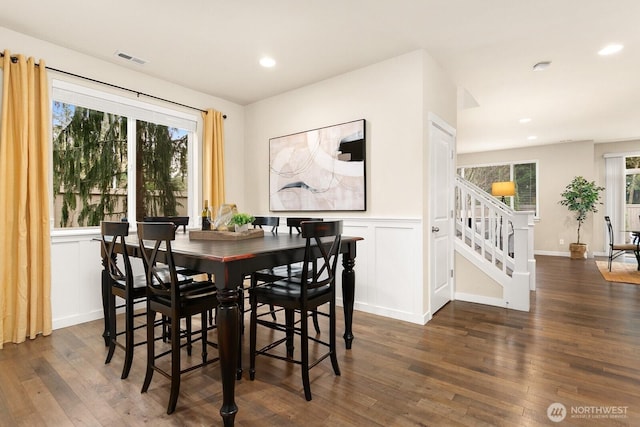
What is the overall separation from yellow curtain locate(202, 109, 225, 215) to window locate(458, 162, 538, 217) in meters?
7.14

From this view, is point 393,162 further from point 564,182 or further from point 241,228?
point 564,182

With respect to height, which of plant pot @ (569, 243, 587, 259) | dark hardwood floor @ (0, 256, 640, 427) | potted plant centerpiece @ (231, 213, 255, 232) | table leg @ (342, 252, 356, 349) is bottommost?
dark hardwood floor @ (0, 256, 640, 427)

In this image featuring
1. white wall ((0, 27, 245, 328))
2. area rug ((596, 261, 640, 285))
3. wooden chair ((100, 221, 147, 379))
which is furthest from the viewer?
area rug ((596, 261, 640, 285))

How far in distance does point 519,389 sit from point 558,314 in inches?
74.6

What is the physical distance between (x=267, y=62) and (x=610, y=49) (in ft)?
10.9

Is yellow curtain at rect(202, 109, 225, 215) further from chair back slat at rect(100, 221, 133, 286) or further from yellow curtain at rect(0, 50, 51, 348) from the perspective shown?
chair back slat at rect(100, 221, 133, 286)

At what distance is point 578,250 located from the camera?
7.09 meters

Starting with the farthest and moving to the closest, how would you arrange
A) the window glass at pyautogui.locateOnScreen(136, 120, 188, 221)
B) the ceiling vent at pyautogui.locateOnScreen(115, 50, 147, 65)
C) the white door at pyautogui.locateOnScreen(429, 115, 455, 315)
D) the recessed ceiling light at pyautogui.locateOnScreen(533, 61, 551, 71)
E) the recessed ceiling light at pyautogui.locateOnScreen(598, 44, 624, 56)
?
the window glass at pyautogui.locateOnScreen(136, 120, 188, 221) < the recessed ceiling light at pyautogui.locateOnScreen(533, 61, 551, 71) < the white door at pyautogui.locateOnScreen(429, 115, 455, 315) < the ceiling vent at pyautogui.locateOnScreen(115, 50, 147, 65) < the recessed ceiling light at pyautogui.locateOnScreen(598, 44, 624, 56)

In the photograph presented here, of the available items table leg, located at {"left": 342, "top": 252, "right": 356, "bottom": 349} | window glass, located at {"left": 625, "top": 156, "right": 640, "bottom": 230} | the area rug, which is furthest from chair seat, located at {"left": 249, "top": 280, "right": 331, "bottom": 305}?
window glass, located at {"left": 625, "top": 156, "right": 640, "bottom": 230}

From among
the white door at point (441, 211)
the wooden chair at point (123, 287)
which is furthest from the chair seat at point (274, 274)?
the white door at point (441, 211)

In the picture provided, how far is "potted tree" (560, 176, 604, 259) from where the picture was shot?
700 cm

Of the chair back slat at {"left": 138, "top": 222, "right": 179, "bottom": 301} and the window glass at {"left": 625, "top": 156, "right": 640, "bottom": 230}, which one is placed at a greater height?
the window glass at {"left": 625, "top": 156, "right": 640, "bottom": 230}

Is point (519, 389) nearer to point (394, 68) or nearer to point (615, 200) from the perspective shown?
point (394, 68)

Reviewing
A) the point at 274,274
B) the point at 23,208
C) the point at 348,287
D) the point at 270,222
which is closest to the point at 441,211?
the point at 348,287
